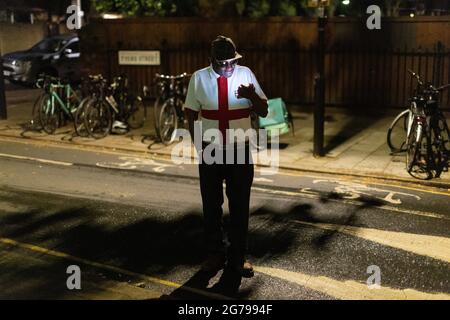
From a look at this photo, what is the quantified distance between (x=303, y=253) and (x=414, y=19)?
9408 mm

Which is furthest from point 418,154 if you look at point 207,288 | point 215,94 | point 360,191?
point 207,288

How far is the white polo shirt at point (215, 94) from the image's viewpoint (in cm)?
486

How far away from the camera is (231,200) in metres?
5.06

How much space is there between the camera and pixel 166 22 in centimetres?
1555

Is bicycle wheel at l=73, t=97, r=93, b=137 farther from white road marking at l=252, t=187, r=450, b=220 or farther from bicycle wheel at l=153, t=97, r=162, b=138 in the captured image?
white road marking at l=252, t=187, r=450, b=220

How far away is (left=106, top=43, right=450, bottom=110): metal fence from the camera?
523 inches

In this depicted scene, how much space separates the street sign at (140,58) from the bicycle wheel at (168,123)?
459 centimetres

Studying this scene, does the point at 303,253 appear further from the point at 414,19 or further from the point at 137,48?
the point at 137,48

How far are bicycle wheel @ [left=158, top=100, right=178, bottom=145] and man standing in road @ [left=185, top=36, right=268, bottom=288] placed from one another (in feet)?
19.4

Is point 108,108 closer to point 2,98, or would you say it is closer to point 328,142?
point 2,98

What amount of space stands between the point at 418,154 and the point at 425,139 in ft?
0.79

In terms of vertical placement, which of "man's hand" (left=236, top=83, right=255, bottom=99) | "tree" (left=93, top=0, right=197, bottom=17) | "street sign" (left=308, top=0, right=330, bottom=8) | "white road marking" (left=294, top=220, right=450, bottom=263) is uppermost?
"tree" (left=93, top=0, right=197, bottom=17)

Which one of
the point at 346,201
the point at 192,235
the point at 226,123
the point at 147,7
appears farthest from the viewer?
the point at 147,7

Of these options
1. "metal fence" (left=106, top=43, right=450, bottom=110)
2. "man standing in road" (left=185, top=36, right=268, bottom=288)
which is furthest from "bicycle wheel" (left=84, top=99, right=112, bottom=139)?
"man standing in road" (left=185, top=36, right=268, bottom=288)
